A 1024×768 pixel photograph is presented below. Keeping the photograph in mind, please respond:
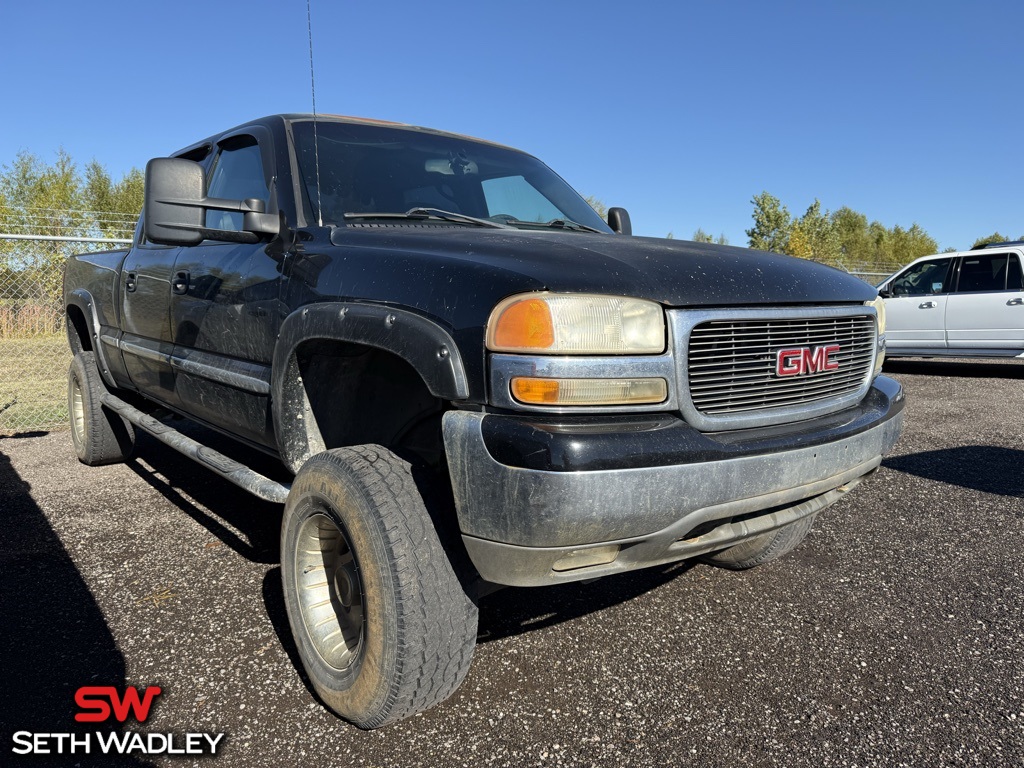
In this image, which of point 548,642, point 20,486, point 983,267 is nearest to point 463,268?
point 548,642

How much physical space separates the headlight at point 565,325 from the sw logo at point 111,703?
64.3 inches

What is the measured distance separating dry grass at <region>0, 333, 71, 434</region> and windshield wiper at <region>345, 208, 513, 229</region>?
224 inches

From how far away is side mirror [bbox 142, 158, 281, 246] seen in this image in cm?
260

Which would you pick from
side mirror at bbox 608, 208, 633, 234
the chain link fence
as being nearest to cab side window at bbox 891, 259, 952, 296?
side mirror at bbox 608, 208, 633, 234

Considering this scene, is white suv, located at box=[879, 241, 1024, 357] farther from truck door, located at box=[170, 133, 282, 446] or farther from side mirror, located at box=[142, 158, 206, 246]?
side mirror, located at box=[142, 158, 206, 246]

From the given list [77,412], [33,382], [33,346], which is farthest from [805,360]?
[33,382]

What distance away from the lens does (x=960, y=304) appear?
10266 millimetres

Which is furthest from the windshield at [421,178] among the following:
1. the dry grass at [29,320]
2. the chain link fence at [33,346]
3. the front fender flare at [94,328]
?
the dry grass at [29,320]

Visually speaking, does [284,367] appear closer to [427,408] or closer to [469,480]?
[427,408]

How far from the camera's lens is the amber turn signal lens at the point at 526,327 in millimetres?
1797

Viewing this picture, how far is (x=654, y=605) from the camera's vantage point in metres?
3.04

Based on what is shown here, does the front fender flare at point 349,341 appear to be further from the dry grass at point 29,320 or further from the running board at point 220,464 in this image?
the dry grass at point 29,320

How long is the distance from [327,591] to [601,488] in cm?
118

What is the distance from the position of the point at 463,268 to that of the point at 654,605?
5.81ft
